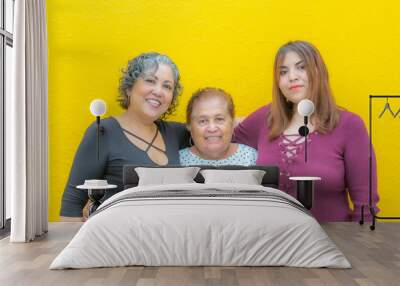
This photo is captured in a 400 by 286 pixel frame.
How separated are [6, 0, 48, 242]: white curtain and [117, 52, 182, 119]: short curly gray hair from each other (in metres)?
0.89

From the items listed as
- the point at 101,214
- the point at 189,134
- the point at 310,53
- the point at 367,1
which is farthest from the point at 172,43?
the point at 101,214

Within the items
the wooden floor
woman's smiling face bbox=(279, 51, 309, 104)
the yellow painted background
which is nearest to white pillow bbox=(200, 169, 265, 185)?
the yellow painted background

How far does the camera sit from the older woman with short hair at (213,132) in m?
6.07

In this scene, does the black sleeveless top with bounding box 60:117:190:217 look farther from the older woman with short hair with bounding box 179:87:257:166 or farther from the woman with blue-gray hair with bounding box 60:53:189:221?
the older woman with short hair with bounding box 179:87:257:166

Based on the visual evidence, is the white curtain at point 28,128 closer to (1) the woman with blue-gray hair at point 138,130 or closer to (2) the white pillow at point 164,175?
(1) the woman with blue-gray hair at point 138,130

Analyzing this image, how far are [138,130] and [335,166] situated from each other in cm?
207

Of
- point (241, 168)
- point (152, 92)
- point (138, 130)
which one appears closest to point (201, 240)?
point (241, 168)

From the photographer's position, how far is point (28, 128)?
5.10 meters

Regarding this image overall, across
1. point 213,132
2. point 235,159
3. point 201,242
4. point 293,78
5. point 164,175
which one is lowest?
point 201,242

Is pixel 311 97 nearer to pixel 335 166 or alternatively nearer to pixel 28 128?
pixel 335 166

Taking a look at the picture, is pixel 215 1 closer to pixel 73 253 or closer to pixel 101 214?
pixel 101 214

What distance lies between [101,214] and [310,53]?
9.94 ft

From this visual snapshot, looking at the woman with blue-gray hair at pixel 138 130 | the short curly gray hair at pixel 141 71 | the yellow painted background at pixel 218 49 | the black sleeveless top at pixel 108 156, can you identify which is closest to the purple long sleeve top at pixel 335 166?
the yellow painted background at pixel 218 49

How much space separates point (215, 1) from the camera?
6113 mm
